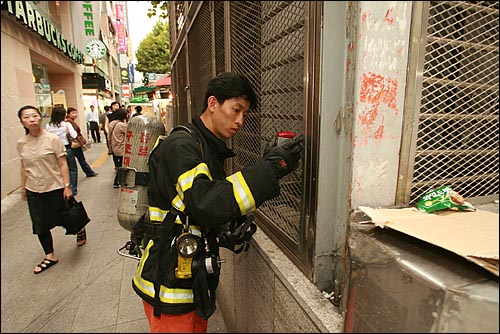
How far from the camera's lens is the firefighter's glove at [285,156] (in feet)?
3.94

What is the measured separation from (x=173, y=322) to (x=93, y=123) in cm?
96

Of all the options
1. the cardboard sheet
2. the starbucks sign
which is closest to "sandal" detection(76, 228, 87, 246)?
the starbucks sign

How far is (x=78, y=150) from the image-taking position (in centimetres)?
111

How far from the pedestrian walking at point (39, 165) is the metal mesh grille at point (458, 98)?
1316mm

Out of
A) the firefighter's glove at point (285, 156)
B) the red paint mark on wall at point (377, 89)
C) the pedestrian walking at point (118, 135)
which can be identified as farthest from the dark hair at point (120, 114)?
the red paint mark on wall at point (377, 89)

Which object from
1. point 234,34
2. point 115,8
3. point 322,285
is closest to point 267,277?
point 322,285

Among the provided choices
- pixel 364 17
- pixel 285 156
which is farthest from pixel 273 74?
pixel 364 17

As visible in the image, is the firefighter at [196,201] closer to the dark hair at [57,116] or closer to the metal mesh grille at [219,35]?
the dark hair at [57,116]

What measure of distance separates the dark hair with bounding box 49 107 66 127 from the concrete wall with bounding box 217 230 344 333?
1102mm

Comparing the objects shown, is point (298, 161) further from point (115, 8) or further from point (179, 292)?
point (115, 8)

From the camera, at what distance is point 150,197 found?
4.63ft

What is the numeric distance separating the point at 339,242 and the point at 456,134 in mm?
750

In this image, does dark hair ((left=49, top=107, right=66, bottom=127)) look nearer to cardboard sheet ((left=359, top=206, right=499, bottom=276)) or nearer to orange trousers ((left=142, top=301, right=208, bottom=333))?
orange trousers ((left=142, top=301, right=208, bottom=333))

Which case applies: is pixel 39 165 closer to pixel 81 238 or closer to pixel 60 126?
pixel 60 126
